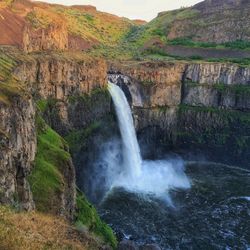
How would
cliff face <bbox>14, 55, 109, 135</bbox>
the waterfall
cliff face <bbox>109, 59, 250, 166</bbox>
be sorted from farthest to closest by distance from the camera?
cliff face <bbox>109, 59, 250, 166</bbox>, the waterfall, cliff face <bbox>14, 55, 109, 135</bbox>

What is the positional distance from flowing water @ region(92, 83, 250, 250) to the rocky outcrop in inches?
728

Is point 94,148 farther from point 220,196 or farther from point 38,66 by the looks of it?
point 220,196

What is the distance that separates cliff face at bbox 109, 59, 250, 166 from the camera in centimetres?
7844

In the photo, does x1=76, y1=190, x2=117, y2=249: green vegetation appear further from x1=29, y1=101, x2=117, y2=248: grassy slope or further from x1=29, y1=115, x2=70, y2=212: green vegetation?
x1=29, y1=115, x2=70, y2=212: green vegetation

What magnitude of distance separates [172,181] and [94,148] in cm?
1220

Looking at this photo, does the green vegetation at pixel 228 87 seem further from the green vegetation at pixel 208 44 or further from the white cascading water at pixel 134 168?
the green vegetation at pixel 208 44

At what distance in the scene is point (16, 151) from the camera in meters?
25.6

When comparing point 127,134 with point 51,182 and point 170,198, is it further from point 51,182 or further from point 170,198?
point 51,182

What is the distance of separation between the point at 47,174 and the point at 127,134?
38.9 meters

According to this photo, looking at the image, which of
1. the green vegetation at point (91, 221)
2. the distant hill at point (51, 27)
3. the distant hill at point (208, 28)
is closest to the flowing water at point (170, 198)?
the green vegetation at point (91, 221)

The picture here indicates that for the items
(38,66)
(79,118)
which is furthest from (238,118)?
(38,66)

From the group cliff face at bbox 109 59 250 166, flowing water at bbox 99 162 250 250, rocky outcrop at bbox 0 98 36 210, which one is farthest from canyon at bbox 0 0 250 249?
flowing water at bbox 99 162 250 250

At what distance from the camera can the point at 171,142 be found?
80.6 meters

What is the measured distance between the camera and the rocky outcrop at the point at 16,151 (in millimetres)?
22234
